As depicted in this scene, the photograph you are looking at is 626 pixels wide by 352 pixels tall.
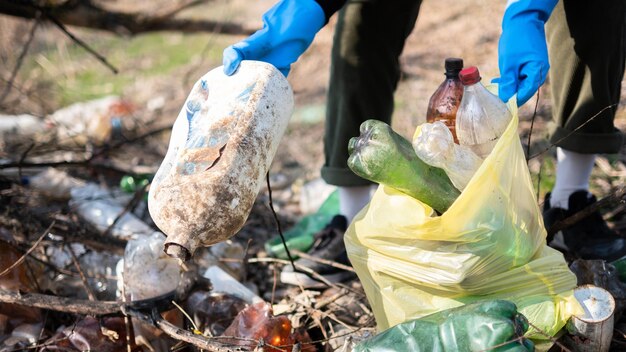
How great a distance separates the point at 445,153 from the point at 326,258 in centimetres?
92

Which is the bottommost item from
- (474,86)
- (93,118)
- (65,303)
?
(93,118)

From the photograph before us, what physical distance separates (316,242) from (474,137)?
95 centimetres

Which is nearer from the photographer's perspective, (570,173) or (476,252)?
(476,252)

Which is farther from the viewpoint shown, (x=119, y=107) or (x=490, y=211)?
(x=119, y=107)

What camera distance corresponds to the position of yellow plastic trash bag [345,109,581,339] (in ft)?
5.15

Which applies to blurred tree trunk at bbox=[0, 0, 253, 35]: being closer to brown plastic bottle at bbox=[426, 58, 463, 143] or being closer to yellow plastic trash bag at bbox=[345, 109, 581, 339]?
brown plastic bottle at bbox=[426, 58, 463, 143]

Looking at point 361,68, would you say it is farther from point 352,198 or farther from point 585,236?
point 585,236

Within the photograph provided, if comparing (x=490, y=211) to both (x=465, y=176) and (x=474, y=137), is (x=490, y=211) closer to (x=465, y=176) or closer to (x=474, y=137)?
(x=465, y=176)

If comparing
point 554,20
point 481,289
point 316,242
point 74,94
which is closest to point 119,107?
point 74,94

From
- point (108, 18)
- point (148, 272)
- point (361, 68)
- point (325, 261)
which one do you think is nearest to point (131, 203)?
point (148, 272)

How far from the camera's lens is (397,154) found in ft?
5.49

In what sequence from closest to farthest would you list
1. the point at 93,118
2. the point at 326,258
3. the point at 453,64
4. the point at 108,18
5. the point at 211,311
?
the point at 453,64 < the point at 211,311 < the point at 326,258 < the point at 108,18 < the point at 93,118

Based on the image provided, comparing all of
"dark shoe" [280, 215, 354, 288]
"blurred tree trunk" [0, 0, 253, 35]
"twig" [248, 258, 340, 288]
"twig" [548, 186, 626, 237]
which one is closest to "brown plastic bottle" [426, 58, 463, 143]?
"twig" [548, 186, 626, 237]

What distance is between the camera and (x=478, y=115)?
67.9 inches
